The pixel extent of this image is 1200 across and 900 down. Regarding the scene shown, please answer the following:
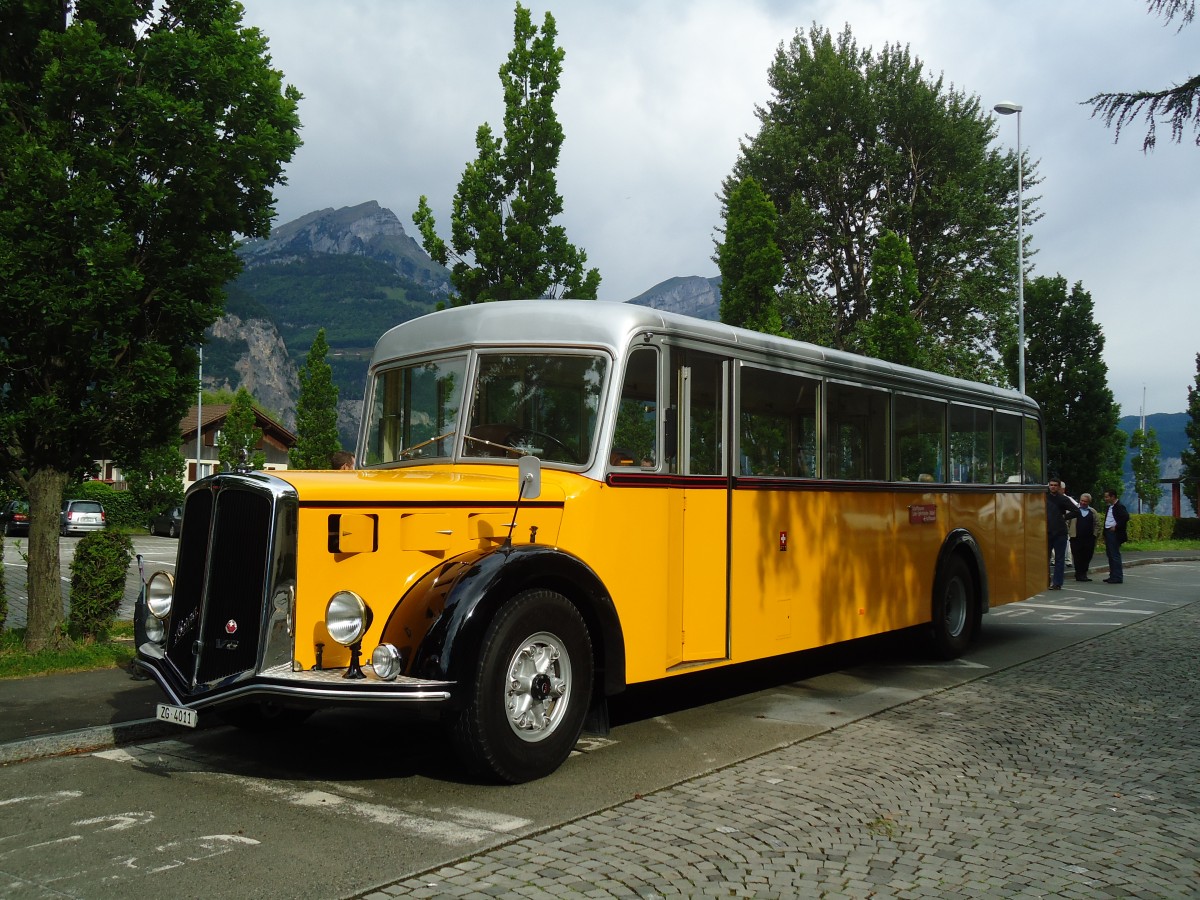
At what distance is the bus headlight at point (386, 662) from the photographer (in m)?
5.34

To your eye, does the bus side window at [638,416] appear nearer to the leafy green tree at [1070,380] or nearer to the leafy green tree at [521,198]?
the leafy green tree at [521,198]

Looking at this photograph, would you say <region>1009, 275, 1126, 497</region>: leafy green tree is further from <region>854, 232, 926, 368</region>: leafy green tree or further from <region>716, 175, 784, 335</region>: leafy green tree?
<region>716, 175, 784, 335</region>: leafy green tree

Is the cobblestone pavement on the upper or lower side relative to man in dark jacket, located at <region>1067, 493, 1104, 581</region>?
lower

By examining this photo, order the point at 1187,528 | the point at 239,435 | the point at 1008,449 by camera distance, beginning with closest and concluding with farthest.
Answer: the point at 1008,449, the point at 1187,528, the point at 239,435

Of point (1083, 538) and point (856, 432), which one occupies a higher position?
point (856, 432)

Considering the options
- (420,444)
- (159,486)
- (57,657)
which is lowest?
(57,657)

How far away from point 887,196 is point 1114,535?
17.5m

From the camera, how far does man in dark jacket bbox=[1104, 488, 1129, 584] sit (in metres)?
21.1

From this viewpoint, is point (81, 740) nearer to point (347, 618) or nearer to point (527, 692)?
point (347, 618)

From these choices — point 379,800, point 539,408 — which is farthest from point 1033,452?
point 379,800

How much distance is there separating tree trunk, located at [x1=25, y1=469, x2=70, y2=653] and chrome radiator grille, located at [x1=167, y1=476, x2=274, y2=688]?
4315mm

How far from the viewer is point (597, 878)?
4434 mm

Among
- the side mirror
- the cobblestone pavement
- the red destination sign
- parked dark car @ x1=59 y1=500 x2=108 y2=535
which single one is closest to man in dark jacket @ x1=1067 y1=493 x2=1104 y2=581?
the red destination sign

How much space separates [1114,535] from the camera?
21.9 m
